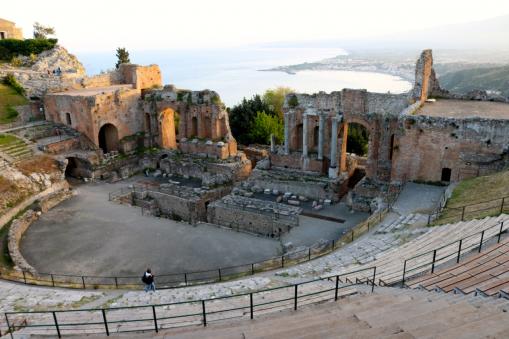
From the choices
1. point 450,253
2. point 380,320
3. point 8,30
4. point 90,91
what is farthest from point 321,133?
point 8,30

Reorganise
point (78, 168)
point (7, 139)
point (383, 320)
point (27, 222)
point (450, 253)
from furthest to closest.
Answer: point (78, 168) < point (7, 139) < point (27, 222) < point (450, 253) < point (383, 320)

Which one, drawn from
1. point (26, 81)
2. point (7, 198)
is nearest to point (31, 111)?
point (26, 81)

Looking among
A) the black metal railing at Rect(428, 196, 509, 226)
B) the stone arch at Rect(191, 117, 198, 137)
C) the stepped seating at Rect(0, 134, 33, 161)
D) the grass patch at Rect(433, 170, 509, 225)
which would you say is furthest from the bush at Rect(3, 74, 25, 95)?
the grass patch at Rect(433, 170, 509, 225)

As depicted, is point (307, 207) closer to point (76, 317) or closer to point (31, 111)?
point (76, 317)

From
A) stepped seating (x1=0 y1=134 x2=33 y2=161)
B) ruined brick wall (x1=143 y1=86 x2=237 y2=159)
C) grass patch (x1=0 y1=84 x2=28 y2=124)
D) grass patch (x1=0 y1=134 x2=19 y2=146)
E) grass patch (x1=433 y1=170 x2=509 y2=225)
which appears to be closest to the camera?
grass patch (x1=433 y1=170 x2=509 y2=225)

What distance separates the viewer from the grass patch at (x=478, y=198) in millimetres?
15055

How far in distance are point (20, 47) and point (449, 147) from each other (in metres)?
44.4

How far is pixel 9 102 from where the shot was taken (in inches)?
1298

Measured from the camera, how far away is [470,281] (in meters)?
9.69

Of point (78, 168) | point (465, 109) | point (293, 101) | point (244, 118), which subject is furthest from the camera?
point (244, 118)

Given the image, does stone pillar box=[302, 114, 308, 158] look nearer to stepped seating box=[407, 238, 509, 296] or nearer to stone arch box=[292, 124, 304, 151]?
stone arch box=[292, 124, 304, 151]

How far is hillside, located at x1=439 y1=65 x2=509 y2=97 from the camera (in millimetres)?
69312

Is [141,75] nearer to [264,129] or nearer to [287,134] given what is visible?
[264,129]

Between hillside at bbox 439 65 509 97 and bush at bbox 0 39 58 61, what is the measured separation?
5841 cm
